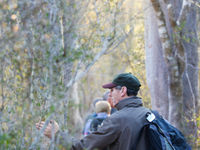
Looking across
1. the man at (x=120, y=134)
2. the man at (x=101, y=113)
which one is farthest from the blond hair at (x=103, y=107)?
the man at (x=120, y=134)

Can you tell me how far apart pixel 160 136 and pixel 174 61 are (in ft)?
10.3

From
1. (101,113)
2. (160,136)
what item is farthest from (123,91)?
(101,113)

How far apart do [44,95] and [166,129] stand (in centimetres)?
154

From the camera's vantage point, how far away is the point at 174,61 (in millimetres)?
6629

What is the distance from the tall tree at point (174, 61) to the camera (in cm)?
666

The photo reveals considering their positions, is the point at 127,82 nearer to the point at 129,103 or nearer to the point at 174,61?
the point at 129,103

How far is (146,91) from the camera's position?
8664mm

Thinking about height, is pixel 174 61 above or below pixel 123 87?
above

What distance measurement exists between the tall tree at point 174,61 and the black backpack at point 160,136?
2.61 meters

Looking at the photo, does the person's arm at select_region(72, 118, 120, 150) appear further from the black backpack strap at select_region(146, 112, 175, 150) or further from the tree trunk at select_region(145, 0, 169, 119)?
the tree trunk at select_region(145, 0, 169, 119)

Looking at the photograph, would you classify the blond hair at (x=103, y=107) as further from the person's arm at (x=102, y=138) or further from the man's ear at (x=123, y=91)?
the person's arm at (x=102, y=138)

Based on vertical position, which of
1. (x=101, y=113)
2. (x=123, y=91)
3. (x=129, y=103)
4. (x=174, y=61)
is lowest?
(x=101, y=113)

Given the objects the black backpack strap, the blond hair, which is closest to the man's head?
the black backpack strap

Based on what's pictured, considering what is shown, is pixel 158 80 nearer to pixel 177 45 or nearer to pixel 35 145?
pixel 177 45
